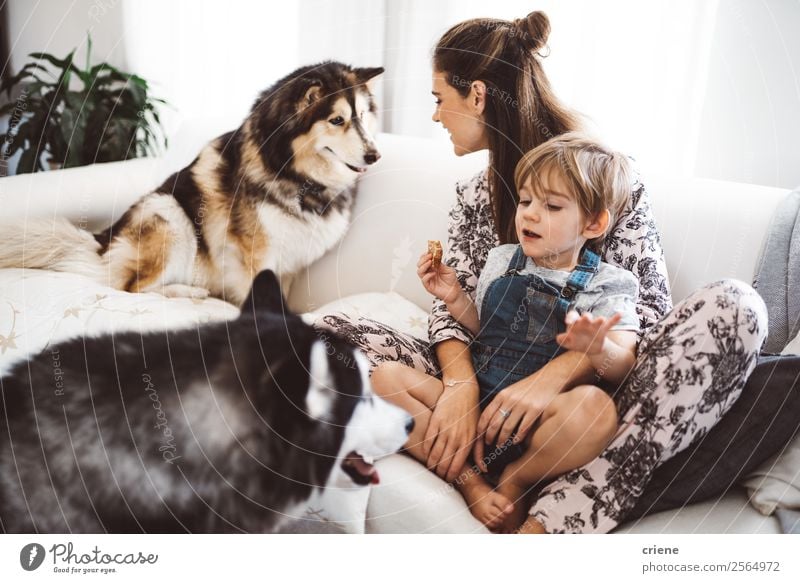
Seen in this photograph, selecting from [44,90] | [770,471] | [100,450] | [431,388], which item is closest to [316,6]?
[44,90]

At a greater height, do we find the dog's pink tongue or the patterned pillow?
the patterned pillow

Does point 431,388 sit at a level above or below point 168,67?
below

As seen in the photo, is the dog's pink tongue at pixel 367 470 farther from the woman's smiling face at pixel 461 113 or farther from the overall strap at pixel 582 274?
the woman's smiling face at pixel 461 113

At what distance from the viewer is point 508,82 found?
825 millimetres

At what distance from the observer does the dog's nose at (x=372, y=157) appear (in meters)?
0.86

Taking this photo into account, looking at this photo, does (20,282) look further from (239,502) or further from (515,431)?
(515,431)

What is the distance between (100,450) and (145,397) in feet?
0.27

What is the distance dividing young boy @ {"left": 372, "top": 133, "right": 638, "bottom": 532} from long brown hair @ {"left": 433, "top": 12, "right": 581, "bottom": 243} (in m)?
0.03

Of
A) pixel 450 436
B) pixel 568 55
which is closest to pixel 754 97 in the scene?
pixel 568 55

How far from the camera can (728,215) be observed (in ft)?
3.05

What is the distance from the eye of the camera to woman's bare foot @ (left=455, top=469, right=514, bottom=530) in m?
0.80
